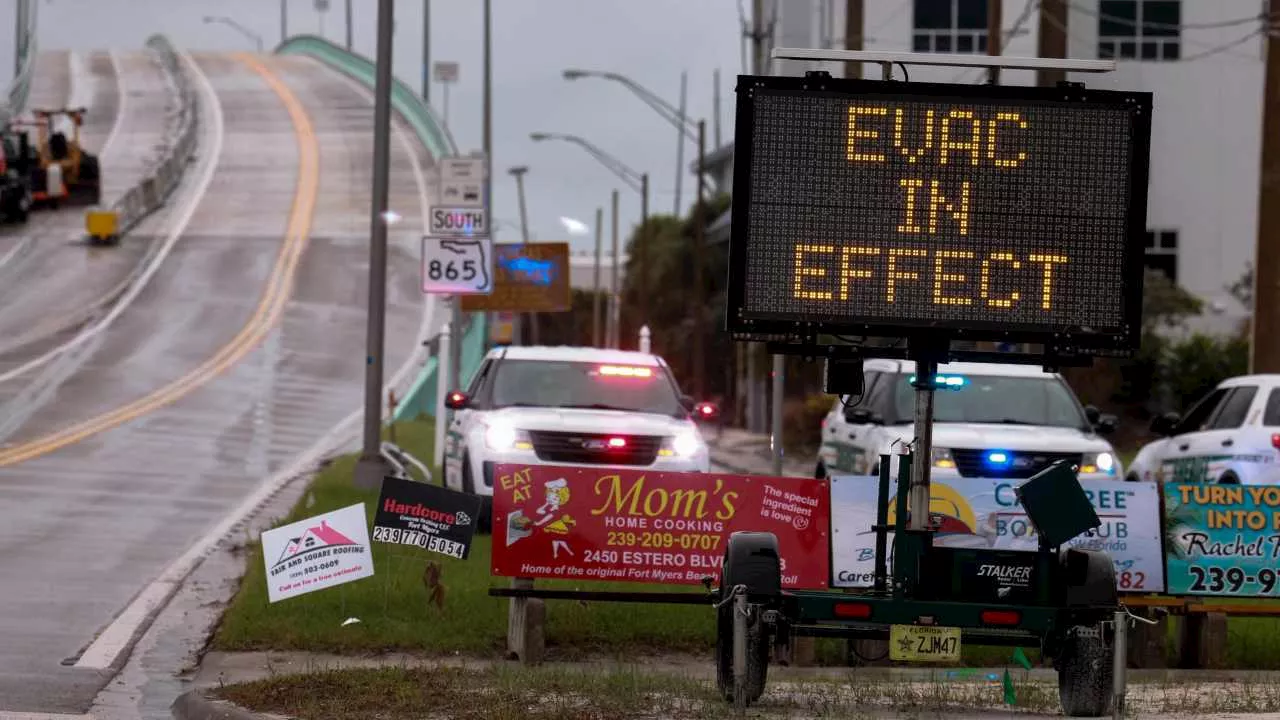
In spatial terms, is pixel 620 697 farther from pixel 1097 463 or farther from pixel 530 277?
pixel 530 277

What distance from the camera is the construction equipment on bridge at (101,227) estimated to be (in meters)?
57.1

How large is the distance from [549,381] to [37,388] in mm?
16611

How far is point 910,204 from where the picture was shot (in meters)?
10.2

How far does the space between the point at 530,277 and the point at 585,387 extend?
43.3 ft

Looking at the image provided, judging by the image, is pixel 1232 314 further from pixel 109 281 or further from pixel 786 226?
pixel 786 226

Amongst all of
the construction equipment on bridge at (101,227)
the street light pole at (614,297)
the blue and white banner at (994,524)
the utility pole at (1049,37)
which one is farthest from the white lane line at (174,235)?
the blue and white banner at (994,524)

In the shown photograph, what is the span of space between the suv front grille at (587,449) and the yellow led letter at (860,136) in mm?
8512

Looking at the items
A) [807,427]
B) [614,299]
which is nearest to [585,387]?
[807,427]

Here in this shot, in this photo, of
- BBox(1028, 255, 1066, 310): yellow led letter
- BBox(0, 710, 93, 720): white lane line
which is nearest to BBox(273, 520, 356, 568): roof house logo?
BBox(0, 710, 93, 720): white lane line

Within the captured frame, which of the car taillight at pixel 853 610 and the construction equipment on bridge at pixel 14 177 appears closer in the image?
the car taillight at pixel 853 610

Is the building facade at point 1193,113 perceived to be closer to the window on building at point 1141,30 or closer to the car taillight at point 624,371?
the window on building at point 1141,30

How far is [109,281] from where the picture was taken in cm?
5106

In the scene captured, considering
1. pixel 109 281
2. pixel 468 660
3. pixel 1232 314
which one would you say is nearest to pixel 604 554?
pixel 468 660

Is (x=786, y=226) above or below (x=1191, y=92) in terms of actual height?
below
